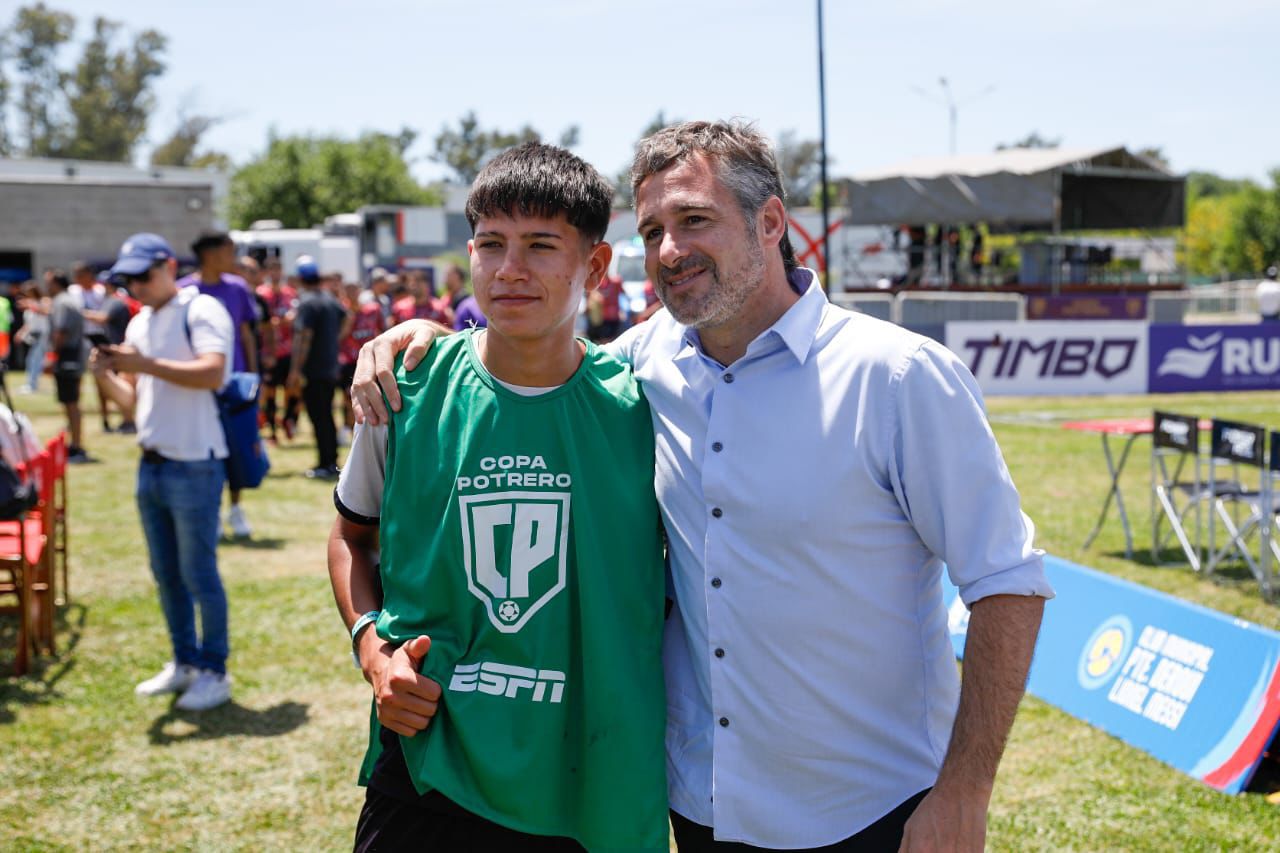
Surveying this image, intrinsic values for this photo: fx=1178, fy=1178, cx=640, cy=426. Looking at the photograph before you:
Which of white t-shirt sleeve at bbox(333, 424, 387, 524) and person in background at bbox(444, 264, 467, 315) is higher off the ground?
person in background at bbox(444, 264, 467, 315)

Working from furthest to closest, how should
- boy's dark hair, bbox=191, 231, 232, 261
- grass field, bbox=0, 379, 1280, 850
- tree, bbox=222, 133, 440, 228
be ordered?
tree, bbox=222, 133, 440, 228
boy's dark hair, bbox=191, 231, 232, 261
grass field, bbox=0, 379, 1280, 850

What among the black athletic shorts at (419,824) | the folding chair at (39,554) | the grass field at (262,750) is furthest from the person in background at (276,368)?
the black athletic shorts at (419,824)

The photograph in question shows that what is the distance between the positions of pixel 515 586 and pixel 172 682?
4278mm

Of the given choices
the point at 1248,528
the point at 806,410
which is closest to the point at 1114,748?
the point at 1248,528

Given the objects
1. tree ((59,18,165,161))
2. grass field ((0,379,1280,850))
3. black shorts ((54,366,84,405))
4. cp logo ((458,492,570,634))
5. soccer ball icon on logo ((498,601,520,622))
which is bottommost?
grass field ((0,379,1280,850))

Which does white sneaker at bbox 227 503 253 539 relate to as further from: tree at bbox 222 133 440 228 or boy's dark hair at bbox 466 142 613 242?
tree at bbox 222 133 440 228

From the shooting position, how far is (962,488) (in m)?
1.91

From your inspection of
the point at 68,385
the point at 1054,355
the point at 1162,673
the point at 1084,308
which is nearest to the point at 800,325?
the point at 1162,673

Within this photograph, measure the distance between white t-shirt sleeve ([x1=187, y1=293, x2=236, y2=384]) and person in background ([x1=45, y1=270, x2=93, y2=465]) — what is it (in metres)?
8.36

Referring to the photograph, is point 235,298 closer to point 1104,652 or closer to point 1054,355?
point 1104,652

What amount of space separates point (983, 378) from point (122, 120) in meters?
67.6

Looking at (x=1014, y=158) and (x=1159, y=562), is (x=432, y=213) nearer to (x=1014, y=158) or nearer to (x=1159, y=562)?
(x=1014, y=158)

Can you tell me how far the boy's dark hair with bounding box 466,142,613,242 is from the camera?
6.95 ft

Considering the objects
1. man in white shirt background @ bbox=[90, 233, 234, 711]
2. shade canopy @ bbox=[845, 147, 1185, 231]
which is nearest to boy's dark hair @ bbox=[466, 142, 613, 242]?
man in white shirt background @ bbox=[90, 233, 234, 711]
